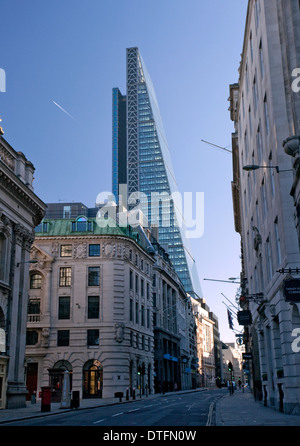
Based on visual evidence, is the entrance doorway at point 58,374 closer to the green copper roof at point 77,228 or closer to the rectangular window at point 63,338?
the rectangular window at point 63,338

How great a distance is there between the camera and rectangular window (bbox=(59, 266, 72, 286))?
64.9 meters

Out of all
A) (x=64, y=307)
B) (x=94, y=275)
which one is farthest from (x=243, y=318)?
(x=64, y=307)

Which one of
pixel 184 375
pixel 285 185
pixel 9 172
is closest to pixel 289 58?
pixel 285 185

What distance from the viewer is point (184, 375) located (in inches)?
4353

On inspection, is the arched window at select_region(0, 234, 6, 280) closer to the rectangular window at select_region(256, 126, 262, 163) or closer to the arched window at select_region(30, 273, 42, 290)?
the rectangular window at select_region(256, 126, 262, 163)

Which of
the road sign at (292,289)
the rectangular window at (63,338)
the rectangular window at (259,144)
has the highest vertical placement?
the rectangular window at (259,144)

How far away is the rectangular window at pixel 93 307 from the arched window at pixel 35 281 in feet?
22.6

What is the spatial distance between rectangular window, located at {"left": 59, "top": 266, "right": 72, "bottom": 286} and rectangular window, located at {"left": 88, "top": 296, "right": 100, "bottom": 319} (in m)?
3.62

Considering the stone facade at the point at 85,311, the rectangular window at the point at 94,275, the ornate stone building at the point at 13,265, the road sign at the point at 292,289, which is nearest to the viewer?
the road sign at the point at 292,289

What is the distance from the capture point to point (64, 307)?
64.2 m

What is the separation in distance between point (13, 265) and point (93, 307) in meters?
28.0

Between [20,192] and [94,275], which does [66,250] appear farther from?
[20,192]

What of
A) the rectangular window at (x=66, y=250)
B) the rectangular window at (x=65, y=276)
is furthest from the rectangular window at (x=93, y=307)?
the rectangular window at (x=66, y=250)

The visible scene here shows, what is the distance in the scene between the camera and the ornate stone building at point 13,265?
35469 millimetres
